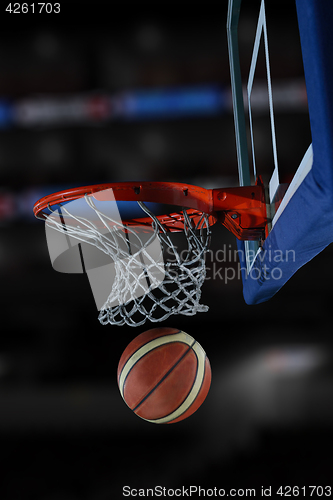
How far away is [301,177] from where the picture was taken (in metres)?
0.68

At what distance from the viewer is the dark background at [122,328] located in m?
2.20

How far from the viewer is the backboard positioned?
511 millimetres

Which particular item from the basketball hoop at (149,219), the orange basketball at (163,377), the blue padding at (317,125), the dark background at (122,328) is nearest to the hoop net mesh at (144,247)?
the basketball hoop at (149,219)

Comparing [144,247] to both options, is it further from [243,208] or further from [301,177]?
[301,177]

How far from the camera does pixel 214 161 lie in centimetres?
221

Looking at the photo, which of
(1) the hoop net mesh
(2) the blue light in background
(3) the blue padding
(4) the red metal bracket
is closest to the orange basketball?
(1) the hoop net mesh

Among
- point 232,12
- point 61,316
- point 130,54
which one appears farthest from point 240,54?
point 61,316

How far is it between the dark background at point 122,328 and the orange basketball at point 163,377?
120 cm

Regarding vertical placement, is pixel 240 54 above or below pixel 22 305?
above

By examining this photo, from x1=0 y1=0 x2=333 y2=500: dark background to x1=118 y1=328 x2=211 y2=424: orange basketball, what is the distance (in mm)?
1197

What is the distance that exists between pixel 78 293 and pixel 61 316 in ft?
0.67

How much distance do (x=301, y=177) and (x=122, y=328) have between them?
2061 mm

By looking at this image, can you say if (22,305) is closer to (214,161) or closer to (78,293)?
(78,293)

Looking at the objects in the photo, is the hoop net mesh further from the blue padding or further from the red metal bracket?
the blue padding
